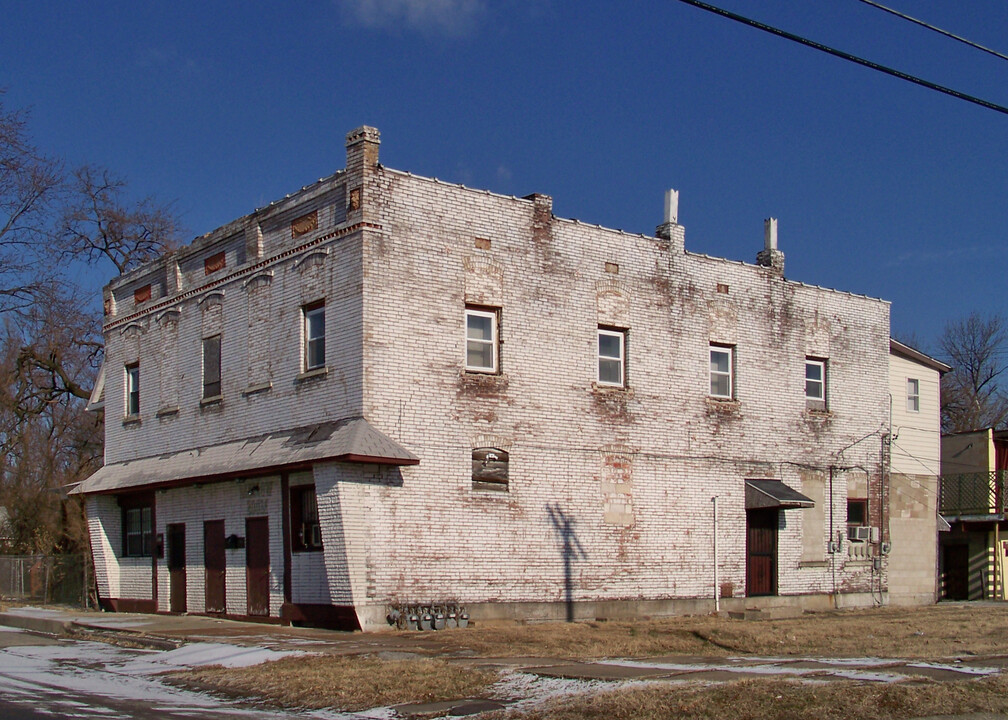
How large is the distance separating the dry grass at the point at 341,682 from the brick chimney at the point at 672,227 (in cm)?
1383

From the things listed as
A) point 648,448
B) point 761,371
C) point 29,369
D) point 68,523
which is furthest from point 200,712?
point 29,369

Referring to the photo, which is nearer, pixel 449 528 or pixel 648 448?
pixel 449 528

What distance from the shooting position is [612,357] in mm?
25375

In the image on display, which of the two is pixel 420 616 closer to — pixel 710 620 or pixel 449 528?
pixel 449 528

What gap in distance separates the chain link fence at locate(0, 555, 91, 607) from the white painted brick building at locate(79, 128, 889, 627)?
4.38 meters

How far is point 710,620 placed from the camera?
23.9 metres

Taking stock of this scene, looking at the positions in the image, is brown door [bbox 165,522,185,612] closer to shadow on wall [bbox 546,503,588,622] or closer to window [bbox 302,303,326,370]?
window [bbox 302,303,326,370]

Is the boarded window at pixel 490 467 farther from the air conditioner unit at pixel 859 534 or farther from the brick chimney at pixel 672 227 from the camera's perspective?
the air conditioner unit at pixel 859 534

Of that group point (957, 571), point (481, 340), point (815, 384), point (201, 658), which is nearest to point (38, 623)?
point (201, 658)

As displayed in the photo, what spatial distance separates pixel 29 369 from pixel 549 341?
94.6ft

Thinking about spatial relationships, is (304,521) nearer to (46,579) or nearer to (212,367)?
(212,367)

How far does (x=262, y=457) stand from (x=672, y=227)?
10.7 m

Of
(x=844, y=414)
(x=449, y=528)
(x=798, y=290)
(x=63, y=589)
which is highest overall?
(x=798, y=290)

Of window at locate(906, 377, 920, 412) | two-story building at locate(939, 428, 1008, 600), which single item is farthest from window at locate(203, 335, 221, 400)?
two-story building at locate(939, 428, 1008, 600)
